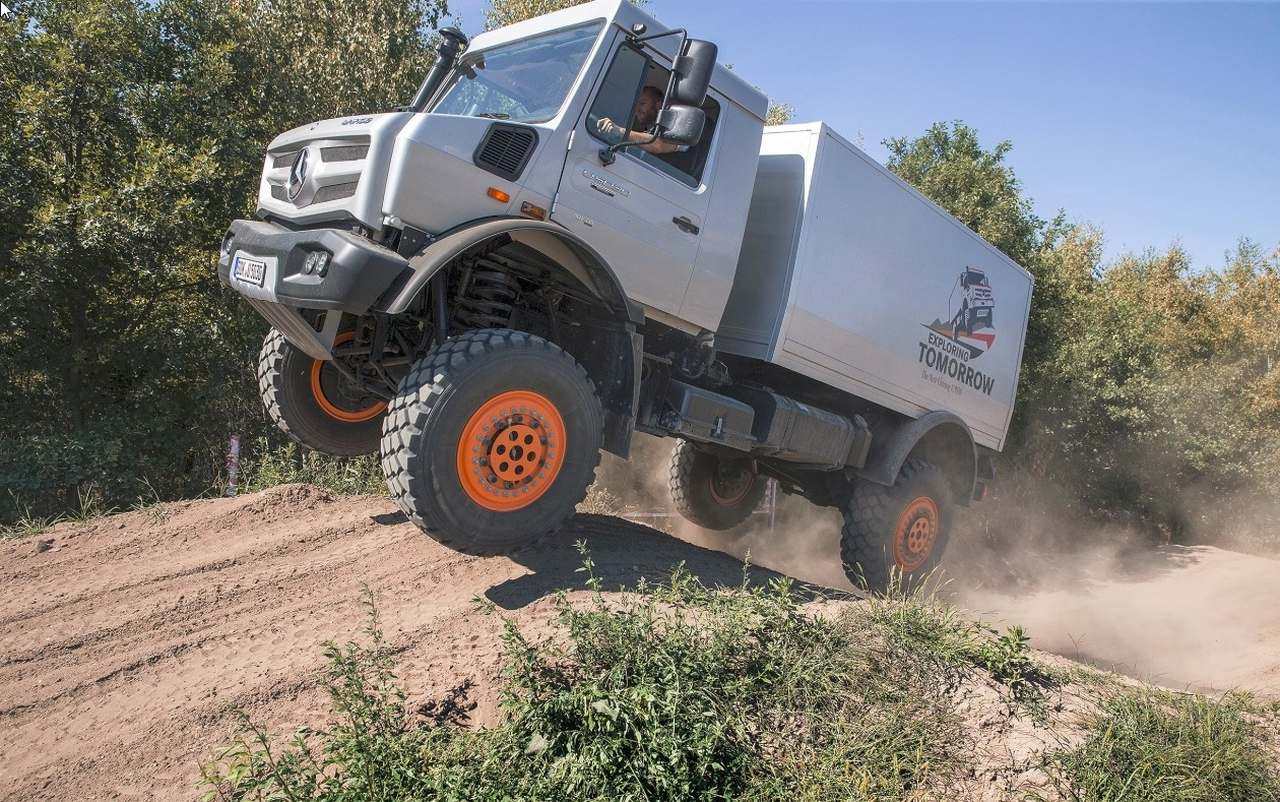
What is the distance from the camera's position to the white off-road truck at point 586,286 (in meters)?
4.08

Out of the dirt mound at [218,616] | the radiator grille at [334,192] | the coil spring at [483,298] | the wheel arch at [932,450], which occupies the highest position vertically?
the radiator grille at [334,192]

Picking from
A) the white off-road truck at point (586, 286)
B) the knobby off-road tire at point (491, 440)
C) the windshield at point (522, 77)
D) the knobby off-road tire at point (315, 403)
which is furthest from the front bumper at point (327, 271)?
the windshield at point (522, 77)

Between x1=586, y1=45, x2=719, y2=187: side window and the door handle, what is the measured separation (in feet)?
0.79

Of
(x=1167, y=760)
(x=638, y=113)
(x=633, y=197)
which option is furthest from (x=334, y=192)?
(x=1167, y=760)

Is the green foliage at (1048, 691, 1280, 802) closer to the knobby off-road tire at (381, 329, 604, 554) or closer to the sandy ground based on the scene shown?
the sandy ground

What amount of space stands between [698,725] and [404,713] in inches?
47.9

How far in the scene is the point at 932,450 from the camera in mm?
7672

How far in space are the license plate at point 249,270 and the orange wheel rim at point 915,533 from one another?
5.09 meters

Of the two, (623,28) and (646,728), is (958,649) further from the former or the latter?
(623,28)

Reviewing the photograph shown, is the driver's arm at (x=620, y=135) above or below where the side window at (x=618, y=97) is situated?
below

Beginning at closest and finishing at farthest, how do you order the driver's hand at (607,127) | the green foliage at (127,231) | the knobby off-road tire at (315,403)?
1. the driver's hand at (607,127)
2. the knobby off-road tire at (315,403)
3. the green foliage at (127,231)

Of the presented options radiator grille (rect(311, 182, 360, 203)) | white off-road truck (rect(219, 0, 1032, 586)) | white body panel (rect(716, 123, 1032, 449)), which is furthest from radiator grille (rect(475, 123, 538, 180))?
white body panel (rect(716, 123, 1032, 449))

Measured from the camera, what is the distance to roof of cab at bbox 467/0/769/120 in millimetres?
4838

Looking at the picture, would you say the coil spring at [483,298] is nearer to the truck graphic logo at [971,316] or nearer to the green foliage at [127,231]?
the truck graphic logo at [971,316]
